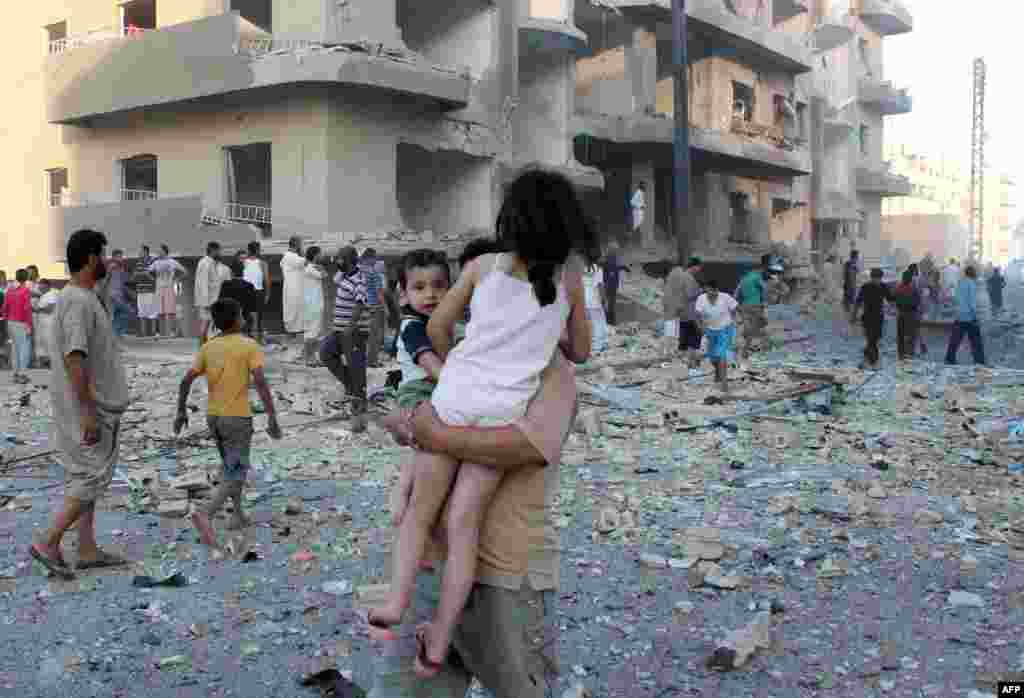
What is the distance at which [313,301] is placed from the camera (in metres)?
13.7

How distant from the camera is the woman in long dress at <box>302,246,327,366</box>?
1362 centimetres

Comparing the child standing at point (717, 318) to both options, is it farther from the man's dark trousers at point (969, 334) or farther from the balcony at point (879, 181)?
the balcony at point (879, 181)

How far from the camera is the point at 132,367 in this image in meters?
14.0

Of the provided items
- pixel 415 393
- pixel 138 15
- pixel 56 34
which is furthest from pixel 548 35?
pixel 415 393

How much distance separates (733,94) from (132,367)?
2335 centimetres

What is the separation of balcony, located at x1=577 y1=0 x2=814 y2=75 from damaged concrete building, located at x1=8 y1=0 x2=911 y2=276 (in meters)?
0.10

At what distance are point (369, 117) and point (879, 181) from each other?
97.6 ft

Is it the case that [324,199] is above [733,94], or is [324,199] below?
below

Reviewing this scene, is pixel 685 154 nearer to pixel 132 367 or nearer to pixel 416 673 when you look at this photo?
pixel 132 367

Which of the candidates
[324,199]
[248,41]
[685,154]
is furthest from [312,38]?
[685,154]

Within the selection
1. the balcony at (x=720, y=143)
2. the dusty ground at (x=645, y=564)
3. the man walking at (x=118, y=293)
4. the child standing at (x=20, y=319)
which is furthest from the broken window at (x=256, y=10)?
the dusty ground at (x=645, y=564)

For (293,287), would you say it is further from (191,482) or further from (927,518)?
(927,518)

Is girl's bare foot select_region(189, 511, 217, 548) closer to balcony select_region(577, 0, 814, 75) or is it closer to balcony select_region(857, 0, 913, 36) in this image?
balcony select_region(577, 0, 814, 75)

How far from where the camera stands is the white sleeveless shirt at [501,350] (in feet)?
8.75
